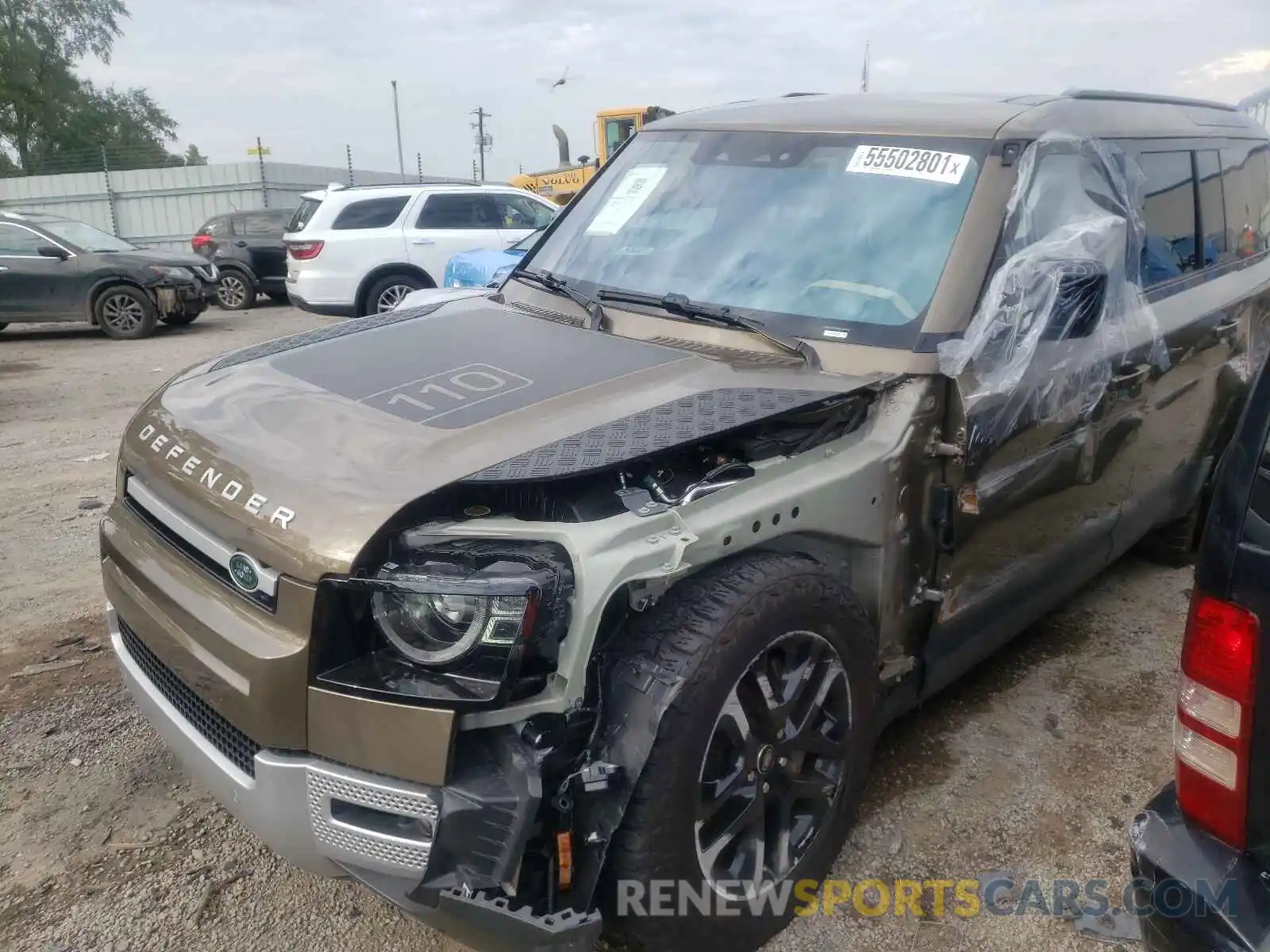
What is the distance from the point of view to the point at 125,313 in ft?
40.2

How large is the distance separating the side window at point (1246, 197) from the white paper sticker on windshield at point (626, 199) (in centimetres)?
252

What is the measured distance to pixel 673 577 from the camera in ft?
6.30

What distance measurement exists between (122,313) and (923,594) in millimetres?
12384

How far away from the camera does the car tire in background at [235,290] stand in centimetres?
1527

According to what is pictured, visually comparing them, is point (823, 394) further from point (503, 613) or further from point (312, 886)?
point (312, 886)

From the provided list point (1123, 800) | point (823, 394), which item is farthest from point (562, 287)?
point (1123, 800)

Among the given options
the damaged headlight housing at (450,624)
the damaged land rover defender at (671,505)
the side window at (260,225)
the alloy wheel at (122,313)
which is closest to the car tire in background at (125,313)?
the alloy wheel at (122,313)

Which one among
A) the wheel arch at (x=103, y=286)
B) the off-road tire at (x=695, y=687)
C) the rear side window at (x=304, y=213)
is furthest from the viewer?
the wheel arch at (x=103, y=286)

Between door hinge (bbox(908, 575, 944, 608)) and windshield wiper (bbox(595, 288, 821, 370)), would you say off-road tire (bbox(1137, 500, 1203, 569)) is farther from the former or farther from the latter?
windshield wiper (bbox(595, 288, 821, 370))

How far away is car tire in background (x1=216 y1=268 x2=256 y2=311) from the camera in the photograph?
601 inches

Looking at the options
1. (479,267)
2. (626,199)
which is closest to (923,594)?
(626,199)

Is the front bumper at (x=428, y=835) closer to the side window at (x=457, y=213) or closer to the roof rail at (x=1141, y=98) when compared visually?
the roof rail at (x=1141, y=98)

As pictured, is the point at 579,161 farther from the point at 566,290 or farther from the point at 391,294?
the point at 566,290

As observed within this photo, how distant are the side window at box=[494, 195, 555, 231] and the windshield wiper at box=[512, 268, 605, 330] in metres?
8.91
